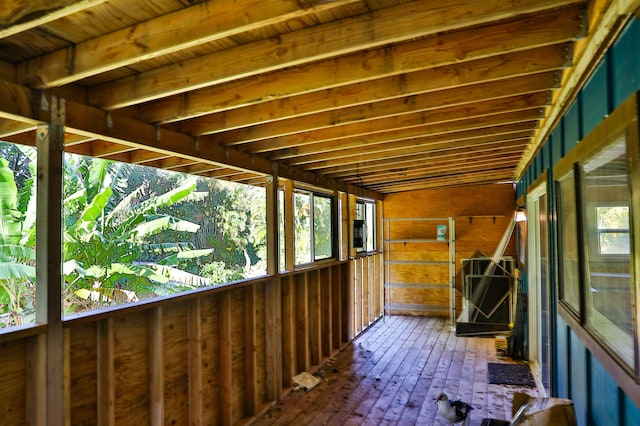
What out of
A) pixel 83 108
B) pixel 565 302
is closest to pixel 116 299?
pixel 83 108

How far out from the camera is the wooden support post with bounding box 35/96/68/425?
205cm

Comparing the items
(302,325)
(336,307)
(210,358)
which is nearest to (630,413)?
(210,358)

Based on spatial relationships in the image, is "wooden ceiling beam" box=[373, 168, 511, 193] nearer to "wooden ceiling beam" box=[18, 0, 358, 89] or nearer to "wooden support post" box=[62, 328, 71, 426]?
"wooden ceiling beam" box=[18, 0, 358, 89]

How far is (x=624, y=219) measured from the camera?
144 centimetres

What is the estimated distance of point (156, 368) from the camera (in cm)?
291

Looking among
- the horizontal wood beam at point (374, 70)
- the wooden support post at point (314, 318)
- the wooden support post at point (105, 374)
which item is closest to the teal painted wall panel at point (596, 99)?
the horizontal wood beam at point (374, 70)

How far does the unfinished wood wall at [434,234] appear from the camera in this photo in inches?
297

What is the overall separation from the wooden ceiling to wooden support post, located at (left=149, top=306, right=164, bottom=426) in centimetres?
125

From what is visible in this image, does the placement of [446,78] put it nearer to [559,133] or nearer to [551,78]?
[551,78]

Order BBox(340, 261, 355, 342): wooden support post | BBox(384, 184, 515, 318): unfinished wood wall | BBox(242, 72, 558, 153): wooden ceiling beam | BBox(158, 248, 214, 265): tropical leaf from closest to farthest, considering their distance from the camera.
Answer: BBox(242, 72, 558, 153): wooden ceiling beam → BBox(340, 261, 355, 342): wooden support post → BBox(384, 184, 515, 318): unfinished wood wall → BBox(158, 248, 214, 265): tropical leaf

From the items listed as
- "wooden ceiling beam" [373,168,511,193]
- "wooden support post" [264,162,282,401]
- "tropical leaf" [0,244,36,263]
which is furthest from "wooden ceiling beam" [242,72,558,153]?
"tropical leaf" [0,244,36,263]

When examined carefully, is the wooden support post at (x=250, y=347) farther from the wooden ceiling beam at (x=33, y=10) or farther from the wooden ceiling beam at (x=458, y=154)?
the wooden ceiling beam at (x=33, y=10)

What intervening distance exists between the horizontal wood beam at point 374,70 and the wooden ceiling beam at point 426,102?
0.38m

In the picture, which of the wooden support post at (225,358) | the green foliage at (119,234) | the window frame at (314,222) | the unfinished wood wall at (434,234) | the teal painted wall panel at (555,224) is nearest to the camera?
the teal painted wall panel at (555,224)
